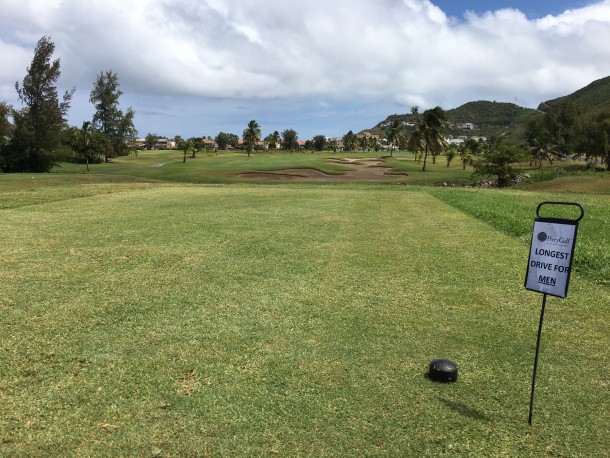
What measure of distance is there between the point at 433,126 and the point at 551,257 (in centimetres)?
6484

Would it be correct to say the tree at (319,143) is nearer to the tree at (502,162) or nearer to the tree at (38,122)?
the tree at (38,122)

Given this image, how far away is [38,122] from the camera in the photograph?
60.7 metres

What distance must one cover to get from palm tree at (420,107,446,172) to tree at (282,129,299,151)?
108 meters

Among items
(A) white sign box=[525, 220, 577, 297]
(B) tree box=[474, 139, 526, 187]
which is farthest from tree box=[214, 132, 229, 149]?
(A) white sign box=[525, 220, 577, 297]

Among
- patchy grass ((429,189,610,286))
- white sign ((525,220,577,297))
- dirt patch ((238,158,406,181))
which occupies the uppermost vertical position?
white sign ((525,220,577,297))

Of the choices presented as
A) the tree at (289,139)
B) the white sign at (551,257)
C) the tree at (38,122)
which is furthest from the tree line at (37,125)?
the tree at (289,139)

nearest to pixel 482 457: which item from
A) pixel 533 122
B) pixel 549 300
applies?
pixel 549 300

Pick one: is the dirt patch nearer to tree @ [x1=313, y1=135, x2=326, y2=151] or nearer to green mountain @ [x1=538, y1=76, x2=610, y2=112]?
green mountain @ [x1=538, y1=76, x2=610, y2=112]

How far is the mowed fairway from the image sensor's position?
12.5 feet

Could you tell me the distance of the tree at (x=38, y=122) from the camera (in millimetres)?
58219

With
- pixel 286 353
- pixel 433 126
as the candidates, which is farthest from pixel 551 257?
pixel 433 126

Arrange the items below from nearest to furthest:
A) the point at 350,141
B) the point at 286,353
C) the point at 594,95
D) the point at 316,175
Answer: the point at 286,353 → the point at 316,175 → the point at 594,95 → the point at 350,141

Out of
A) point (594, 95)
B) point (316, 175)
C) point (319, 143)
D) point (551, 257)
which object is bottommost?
point (316, 175)

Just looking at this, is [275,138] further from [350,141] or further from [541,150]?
[541,150]
